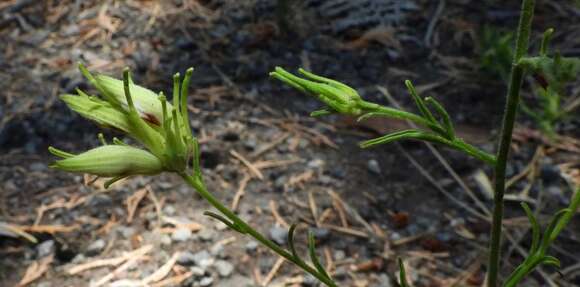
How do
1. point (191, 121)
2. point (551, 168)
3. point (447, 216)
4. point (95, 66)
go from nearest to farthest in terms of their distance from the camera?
1. point (447, 216)
2. point (551, 168)
3. point (191, 121)
4. point (95, 66)

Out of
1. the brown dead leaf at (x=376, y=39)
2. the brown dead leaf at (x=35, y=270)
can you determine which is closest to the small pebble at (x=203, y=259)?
the brown dead leaf at (x=35, y=270)

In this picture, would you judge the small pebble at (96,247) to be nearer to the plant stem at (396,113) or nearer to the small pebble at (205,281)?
the small pebble at (205,281)

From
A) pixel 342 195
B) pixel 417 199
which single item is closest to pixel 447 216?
pixel 417 199

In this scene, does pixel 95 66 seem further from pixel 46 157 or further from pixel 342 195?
pixel 342 195

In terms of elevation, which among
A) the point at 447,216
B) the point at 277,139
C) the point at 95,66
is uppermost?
the point at 95,66

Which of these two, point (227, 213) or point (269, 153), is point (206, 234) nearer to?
point (269, 153)

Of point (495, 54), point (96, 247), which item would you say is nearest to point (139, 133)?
point (96, 247)

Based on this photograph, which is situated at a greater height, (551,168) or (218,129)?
(218,129)
